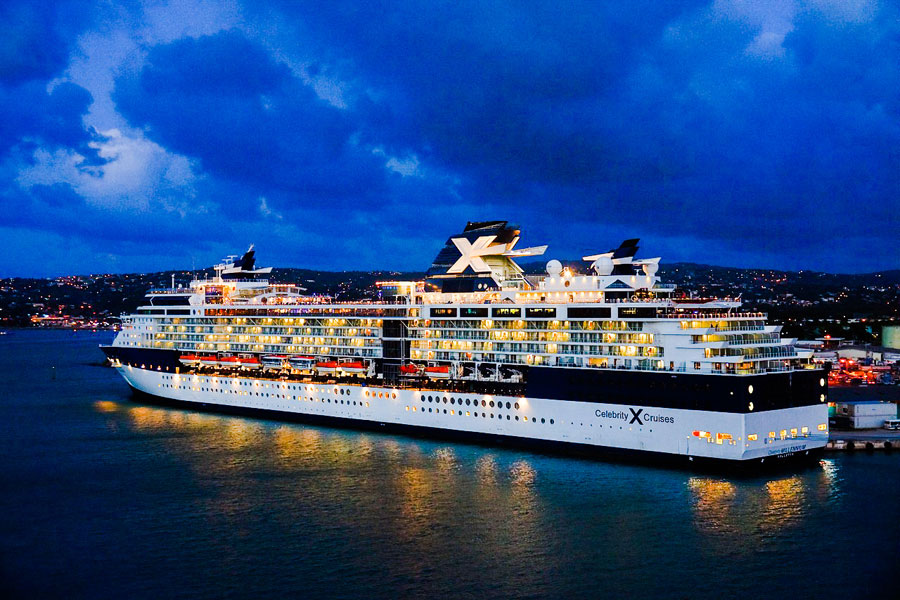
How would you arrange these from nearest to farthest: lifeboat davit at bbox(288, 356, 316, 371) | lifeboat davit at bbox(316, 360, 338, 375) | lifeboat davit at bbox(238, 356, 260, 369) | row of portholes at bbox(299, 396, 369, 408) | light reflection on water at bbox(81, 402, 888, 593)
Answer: light reflection on water at bbox(81, 402, 888, 593)
row of portholes at bbox(299, 396, 369, 408)
lifeboat davit at bbox(316, 360, 338, 375)
lifeboat davit at bbox(288, 356, 316, 371)
lifeboat davit at bbox(238, 356, 260, 369)

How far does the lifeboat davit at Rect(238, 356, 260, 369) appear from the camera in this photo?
4700cm

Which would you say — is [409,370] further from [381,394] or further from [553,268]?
[553,268]

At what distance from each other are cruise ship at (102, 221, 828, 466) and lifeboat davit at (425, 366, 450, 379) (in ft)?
0.19

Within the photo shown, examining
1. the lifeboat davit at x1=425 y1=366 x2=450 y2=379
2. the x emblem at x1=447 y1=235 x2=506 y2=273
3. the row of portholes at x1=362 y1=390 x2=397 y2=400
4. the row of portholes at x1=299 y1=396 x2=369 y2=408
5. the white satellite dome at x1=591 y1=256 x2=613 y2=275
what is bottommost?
the row of portholes at x1=299 y1=396 x2=369 y2=408

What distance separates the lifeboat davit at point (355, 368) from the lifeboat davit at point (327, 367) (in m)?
0.51

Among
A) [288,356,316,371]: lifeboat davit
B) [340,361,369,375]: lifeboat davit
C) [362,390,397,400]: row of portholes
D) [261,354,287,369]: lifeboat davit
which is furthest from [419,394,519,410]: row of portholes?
[261,354,287,369]: lifeboat davit

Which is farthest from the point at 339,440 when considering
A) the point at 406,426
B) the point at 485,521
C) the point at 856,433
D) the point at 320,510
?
the point at 856,433

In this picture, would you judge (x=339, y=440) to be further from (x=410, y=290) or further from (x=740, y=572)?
(x=740, y=572)

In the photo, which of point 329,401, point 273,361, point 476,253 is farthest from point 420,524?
point 273,361

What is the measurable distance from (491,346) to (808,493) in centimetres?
1470

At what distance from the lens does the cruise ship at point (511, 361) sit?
30516 millimetres

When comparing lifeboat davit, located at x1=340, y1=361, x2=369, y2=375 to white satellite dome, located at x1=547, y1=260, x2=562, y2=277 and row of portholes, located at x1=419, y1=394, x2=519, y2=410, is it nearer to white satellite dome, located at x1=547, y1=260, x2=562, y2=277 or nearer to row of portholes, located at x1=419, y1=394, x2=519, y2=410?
row of portholes, located at x1=419, y1=394, x2=519, y2=410

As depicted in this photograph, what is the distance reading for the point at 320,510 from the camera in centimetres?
2697

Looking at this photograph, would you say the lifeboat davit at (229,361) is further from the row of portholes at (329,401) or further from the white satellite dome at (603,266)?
the white satellite dome at (603,266)
